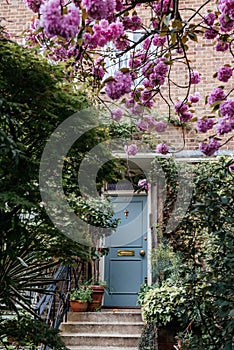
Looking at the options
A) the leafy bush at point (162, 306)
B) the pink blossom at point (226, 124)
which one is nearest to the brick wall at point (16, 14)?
the leafy bush at point (162, 306)

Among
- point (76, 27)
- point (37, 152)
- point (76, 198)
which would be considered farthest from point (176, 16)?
point (76, 198)

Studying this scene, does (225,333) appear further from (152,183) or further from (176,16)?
(152,183)

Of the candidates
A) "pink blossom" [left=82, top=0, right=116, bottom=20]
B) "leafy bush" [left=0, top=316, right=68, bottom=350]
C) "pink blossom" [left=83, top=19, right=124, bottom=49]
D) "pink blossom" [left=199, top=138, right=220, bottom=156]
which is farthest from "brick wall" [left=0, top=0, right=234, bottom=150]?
"pink blossom" [left=82, top=0, right=116, bottom=20]

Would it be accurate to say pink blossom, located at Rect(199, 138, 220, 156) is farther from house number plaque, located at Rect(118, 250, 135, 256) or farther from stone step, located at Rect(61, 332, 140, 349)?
house number plaque, located at Rect(118, 250, 135, 256)

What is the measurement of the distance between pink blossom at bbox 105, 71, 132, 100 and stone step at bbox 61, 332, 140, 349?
3.87 m

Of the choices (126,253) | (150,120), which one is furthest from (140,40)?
(126,253)

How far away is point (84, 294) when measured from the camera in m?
6.70

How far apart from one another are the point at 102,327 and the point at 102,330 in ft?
0.14

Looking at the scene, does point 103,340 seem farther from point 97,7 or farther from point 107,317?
point 97,7

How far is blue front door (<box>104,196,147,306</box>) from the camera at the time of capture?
7.65m

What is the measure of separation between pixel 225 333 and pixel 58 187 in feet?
4.59

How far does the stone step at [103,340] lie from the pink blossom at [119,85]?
387 cm

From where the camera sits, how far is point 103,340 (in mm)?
5836

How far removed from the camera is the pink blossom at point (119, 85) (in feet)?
9.52
